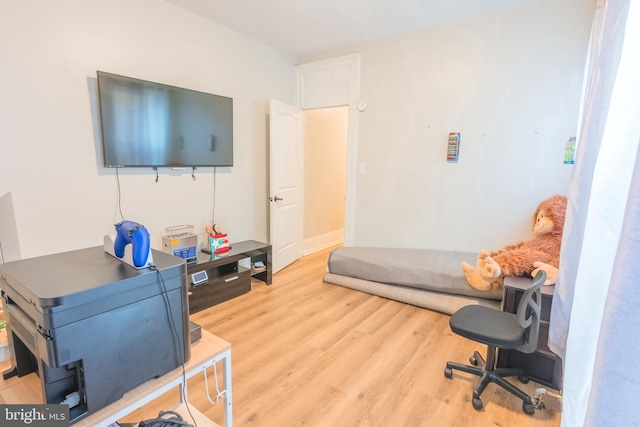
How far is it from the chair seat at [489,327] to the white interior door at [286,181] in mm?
2296

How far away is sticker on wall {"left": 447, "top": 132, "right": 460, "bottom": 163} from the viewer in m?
3.16

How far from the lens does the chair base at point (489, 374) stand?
1.69 metres

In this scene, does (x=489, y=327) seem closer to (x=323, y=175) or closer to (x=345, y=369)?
(x=345, y=369)

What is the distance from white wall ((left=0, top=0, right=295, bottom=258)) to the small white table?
187 cm

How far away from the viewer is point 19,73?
6.66ft

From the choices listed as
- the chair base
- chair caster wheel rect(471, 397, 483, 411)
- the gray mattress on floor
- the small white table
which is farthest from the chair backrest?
the small white table

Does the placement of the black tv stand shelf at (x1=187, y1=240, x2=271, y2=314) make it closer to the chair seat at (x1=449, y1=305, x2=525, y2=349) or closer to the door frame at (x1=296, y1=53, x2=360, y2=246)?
the door frame at (x1=296, y1=53, x2=360, y2=246)

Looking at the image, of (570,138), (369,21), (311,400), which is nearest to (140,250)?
(311,400)

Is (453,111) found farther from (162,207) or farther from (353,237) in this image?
(162,207)

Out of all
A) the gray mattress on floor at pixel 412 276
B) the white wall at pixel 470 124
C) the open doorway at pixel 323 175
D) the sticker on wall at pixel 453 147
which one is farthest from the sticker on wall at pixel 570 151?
the open doorway at pixel 323 175

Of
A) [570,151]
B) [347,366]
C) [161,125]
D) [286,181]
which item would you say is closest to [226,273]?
[286,181]

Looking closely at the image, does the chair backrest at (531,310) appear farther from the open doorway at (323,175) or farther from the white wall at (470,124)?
the open doorway at (323,175)

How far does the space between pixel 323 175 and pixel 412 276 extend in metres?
2.37

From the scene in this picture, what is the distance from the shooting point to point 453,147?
3178 millimetres
